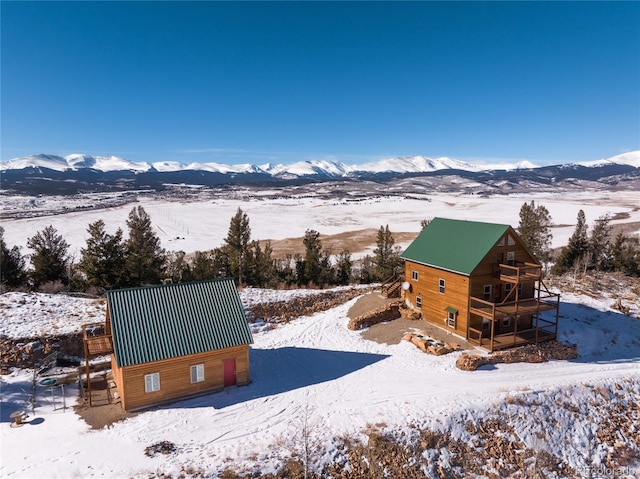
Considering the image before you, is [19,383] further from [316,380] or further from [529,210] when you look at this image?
[529,210]

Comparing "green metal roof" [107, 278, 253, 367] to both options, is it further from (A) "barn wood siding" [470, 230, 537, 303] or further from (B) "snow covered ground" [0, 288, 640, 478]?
(A) "barn wood siding" [470, 230, 537, 303]

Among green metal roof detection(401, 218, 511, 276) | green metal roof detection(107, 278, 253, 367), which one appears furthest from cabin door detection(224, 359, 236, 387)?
green metal roof detection(401, 218, 511, 276)

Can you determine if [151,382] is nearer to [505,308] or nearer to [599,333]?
[505,308]

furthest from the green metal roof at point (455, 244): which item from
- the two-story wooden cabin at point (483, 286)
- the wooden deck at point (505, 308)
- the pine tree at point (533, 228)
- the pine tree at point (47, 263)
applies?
the pine tree at point (47, 263)

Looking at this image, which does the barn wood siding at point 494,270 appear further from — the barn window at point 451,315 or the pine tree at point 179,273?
the pine tree at point 179,273

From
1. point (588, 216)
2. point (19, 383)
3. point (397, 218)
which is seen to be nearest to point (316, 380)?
point (19, 383)
